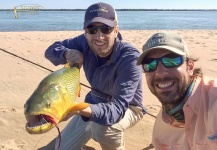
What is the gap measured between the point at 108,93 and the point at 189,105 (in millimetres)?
1564

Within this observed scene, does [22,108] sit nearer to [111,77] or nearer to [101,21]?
[111,77]

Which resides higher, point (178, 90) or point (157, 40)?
point (157, 40)

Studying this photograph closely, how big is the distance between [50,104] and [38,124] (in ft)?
0.56

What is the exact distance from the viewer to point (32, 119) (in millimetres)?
2277

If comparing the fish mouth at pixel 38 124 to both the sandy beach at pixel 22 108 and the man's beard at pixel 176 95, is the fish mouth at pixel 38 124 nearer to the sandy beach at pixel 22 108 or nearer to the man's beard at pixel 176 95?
the man's beard at pixel 176 95

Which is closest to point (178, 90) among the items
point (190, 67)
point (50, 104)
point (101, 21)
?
point (190, 67)

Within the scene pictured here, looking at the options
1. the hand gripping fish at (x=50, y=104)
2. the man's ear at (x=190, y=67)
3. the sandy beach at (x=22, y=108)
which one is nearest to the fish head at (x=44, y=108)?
the hand gripping fish at (x=50, y=104)

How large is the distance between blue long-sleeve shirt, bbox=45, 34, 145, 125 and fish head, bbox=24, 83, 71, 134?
1.80ft

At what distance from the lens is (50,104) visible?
231 cm

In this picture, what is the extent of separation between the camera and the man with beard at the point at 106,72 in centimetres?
346

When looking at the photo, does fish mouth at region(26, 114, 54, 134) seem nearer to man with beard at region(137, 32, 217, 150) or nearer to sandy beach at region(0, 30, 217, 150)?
man with beard at region(137, 32, 217, 150)

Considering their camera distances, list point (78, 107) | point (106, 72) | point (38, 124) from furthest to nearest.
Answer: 1. point (106, 72)
2. point (78, 107)
3. point (38, 124)

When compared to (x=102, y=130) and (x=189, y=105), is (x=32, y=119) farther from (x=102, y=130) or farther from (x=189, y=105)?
(x=102, y=130)

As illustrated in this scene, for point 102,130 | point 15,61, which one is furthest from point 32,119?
point 15,61
